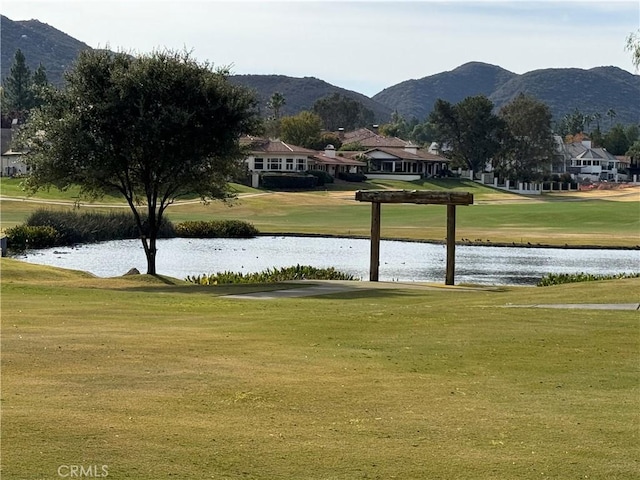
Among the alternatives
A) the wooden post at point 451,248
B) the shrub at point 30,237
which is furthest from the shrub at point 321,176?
the wooden post at point 451,248

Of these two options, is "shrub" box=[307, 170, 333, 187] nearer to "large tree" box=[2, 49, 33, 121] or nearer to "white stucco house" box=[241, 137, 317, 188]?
"white stucco house" box=[241, 137, 317, 188]

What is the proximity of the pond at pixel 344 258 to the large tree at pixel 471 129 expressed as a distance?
8970 cm

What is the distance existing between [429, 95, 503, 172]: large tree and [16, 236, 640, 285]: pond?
89702 millimetres

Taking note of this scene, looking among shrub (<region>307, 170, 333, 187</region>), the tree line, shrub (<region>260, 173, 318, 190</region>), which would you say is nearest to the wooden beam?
the tree line

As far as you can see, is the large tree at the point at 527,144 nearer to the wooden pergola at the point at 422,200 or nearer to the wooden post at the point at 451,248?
the wooden pergola at the point at 422,200

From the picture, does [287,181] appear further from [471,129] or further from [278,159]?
[471,129]

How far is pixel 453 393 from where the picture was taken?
44.9 feet

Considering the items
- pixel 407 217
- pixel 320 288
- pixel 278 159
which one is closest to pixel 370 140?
pixel 278 159

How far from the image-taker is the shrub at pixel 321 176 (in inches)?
4980

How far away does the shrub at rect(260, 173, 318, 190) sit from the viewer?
12038 cm

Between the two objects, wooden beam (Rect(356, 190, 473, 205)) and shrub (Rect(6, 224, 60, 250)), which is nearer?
wooden beam (Rect(356, 190, 473, 205))

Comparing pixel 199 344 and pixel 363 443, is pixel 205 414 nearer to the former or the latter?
pixel 363 443

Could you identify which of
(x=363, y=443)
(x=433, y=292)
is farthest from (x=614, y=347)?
(x=433, y=292)

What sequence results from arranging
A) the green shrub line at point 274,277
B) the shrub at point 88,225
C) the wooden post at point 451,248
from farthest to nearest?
the shrub at point 88,225 < the green shrub line at point 274,277 < the wooden post at point 451,248
